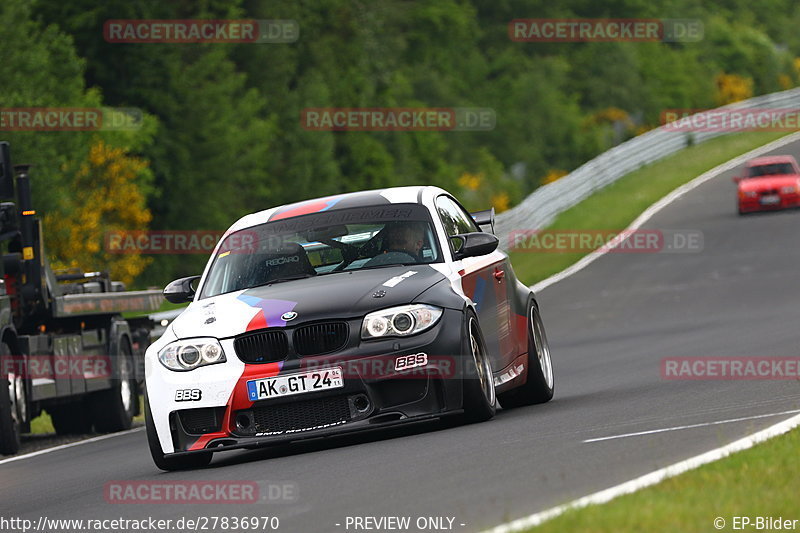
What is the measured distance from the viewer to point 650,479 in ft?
23.2

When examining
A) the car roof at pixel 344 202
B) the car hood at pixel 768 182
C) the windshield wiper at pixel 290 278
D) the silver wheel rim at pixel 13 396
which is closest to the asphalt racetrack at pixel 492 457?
the silver wheel rim at pixel 13 396

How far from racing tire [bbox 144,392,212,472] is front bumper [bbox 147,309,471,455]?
12.6 inches

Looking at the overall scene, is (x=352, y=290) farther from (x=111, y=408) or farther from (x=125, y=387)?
(x=125, y=387)

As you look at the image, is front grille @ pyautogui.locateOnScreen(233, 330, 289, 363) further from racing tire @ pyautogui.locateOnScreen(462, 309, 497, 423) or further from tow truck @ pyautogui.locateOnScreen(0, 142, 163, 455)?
tow truck @ pyautogui.locateOnScreen(0, 142, 163, 455)

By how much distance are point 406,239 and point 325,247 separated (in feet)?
1.78

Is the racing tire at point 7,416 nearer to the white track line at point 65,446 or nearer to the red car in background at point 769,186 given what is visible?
the white track line at point 65,446

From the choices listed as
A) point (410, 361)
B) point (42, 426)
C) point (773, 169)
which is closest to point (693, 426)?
point (410, 361)

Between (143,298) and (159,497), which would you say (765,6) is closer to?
(143,298)

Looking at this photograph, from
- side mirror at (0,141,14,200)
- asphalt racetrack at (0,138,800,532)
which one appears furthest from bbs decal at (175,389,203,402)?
side mirror at (0,141,14,200)

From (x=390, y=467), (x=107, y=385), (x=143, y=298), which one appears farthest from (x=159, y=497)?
(x=143, y=298)

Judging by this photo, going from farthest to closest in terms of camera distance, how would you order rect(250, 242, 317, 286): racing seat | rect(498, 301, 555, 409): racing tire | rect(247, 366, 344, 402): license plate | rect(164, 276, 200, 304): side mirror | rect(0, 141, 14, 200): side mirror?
1. rect(0, 141, 14, 200): side mirror
2. rect(498, 301, 555, 409): racing tire
3. rect(164, 276, 200, 304): side mirror
4. rect(250, 242, 317, 286): racing seat
5. rect(247, 366, 344, 402): license plate

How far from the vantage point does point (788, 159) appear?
40250mm

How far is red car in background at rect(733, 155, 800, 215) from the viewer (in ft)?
128

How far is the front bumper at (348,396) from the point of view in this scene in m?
9.85
